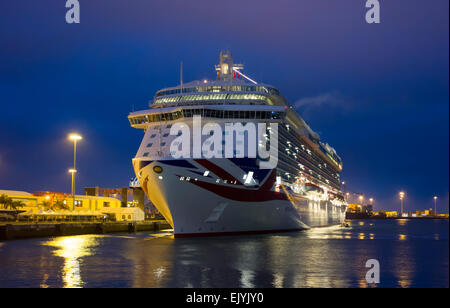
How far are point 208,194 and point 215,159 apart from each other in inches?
123

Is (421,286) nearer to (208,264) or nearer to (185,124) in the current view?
(208,264)

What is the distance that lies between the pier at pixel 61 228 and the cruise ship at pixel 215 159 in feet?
54.6

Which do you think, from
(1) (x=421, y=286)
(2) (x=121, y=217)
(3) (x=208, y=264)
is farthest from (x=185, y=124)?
(2) (x=121, y=217)

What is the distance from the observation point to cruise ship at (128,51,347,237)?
39.6 m

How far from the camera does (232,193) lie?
40531 mm

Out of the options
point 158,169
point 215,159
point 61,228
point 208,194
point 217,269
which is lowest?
point 61,228

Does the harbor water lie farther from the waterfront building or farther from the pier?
the waterfront building

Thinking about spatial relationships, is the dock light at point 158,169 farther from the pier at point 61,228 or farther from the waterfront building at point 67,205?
the waterfront building at point 67,205

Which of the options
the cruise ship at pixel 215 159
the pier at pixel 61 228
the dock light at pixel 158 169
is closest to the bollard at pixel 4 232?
the pier at pixel 61 228

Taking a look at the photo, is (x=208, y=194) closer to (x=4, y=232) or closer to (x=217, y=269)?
(x=217, y=269)

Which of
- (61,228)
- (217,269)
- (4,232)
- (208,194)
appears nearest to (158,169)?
(208,194)

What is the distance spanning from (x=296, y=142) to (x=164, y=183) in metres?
26.6

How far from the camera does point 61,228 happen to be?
183ft

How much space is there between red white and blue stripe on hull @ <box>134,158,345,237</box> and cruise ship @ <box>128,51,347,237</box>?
0.09 metres
